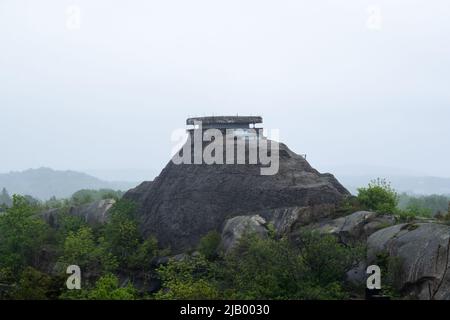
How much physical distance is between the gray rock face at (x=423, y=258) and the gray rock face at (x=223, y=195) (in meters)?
15.1

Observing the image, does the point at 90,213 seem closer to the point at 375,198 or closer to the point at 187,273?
the point at 187,273

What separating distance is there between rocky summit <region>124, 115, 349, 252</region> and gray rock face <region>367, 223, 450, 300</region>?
47.5ft

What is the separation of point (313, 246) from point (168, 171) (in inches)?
1223

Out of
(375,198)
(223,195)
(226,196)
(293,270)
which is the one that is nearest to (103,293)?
(293,270)

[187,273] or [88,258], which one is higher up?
[187,273]

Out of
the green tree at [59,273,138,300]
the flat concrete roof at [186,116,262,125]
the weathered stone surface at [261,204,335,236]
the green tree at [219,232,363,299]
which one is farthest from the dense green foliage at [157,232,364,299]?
the flat concrete roof at [186,116,262,125]

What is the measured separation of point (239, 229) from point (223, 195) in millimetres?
9178

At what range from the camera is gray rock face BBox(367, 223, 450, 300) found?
127 feet

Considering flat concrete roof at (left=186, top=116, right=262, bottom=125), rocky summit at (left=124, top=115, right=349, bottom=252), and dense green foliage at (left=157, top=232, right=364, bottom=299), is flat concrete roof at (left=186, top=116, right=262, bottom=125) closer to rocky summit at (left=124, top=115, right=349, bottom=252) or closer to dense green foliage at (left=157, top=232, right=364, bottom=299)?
rocky summit at (left=124, top=115, right=349, bottom=252)

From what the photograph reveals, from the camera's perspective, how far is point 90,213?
261 feet

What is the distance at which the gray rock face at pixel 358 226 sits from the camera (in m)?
50.0

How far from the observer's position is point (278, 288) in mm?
41812

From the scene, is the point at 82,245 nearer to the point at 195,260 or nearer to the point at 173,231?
the point at 173,231
